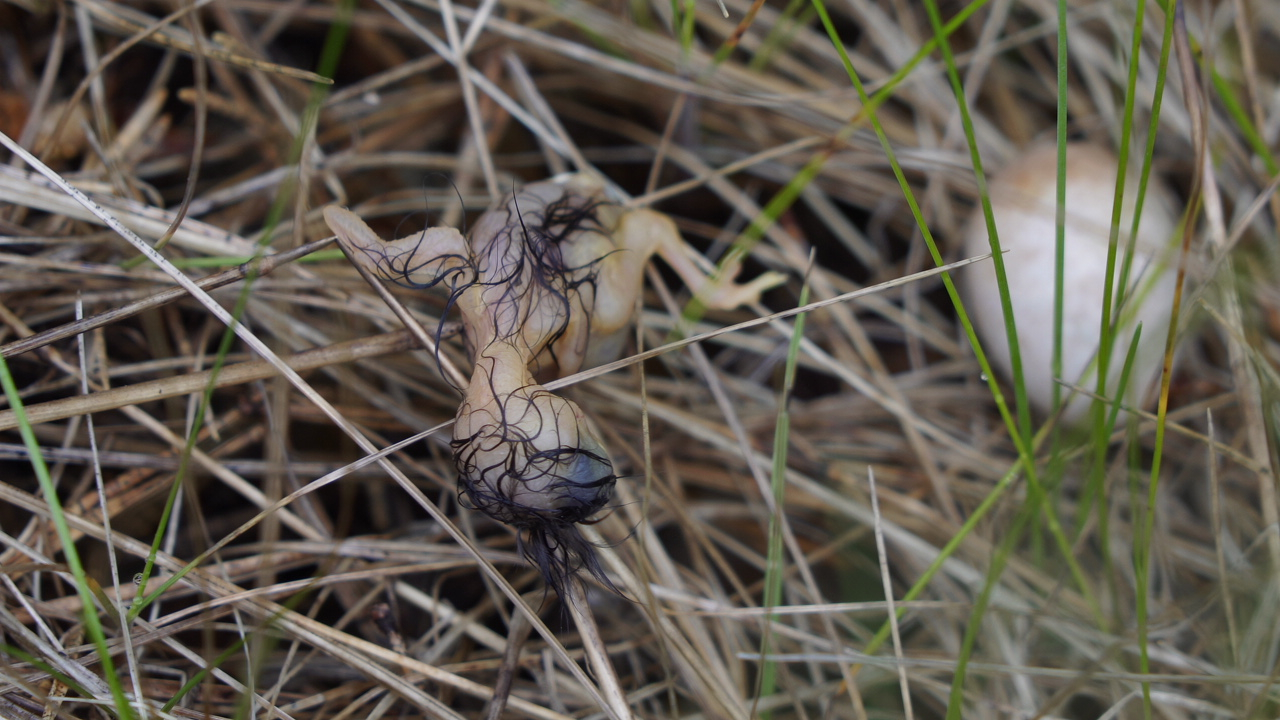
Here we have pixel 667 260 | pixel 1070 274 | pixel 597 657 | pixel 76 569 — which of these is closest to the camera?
pixel 76 569

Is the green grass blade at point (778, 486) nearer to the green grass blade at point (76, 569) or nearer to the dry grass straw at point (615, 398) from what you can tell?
the dry grass straw at point (615, 398)

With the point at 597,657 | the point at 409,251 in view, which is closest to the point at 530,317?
the point at 409,251

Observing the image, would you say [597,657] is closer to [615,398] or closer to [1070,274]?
[615,398]

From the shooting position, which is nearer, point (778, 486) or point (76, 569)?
point (76, 569)

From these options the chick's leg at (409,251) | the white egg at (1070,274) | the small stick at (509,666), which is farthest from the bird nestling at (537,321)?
the white egg at (1070,274)

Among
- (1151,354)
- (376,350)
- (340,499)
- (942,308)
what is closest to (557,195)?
(376,350)

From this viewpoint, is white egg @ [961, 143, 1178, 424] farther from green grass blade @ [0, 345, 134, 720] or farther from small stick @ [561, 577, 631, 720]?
green grass blade @ [0, 345, 134, 720]

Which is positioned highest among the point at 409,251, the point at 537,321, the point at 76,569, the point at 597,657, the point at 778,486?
the point at 409,251

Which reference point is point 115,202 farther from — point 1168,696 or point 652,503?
point 1168,696
